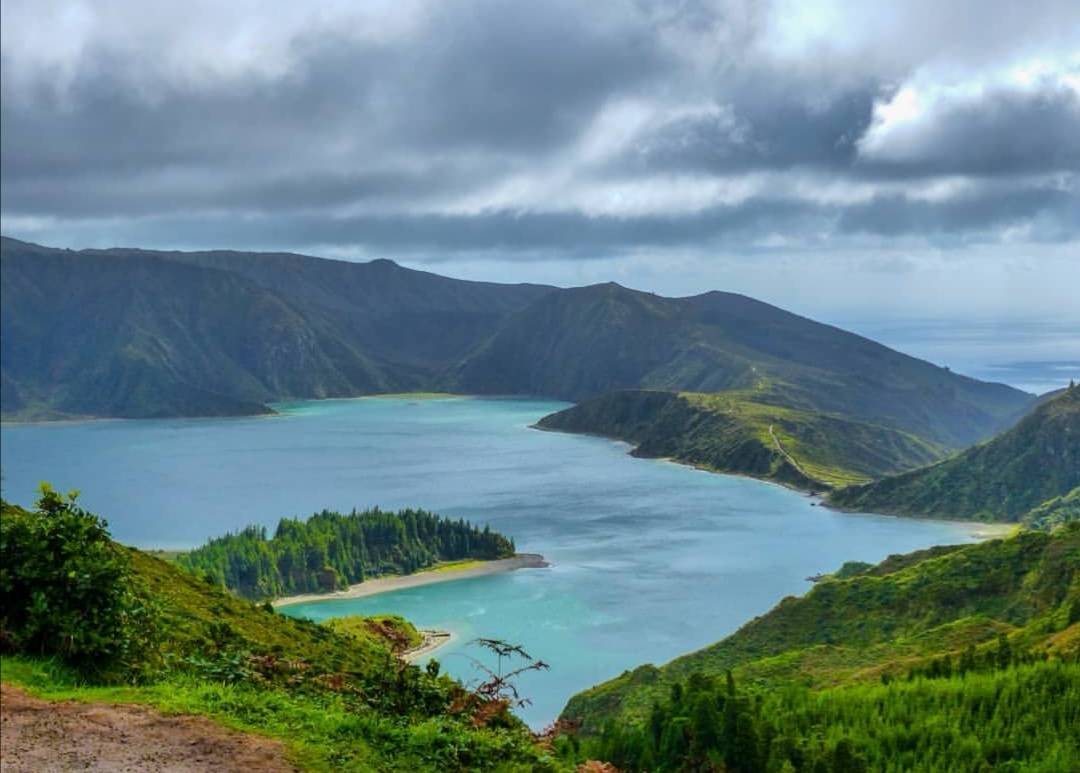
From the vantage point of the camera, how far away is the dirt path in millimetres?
14695

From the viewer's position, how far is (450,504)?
19875 cm

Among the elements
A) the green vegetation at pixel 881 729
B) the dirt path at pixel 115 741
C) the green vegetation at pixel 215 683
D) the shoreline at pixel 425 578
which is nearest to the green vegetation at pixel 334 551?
the shoreline at pixel 425 578

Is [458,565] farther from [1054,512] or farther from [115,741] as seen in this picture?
[115,741]

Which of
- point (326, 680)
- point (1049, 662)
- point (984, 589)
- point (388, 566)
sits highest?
point (326, 680)

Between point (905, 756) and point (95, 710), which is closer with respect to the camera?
point (95, 710)

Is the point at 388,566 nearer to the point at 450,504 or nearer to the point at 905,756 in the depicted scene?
the point at 450,504

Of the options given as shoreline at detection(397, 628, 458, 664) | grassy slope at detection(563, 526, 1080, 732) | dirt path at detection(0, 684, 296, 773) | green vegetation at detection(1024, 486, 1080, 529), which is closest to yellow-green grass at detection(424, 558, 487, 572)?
shoreline at detection(397, 628, 458, 664)

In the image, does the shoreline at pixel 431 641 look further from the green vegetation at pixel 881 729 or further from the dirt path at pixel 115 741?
the dirt path at pixel 115 741

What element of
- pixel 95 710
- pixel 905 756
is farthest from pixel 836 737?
pixel 95 710

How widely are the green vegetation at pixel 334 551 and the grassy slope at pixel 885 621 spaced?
70.2m

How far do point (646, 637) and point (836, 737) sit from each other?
8210 centimetres

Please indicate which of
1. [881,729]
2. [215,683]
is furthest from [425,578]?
[215,683]

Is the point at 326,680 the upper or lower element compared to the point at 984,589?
upper

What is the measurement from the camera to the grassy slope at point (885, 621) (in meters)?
64.5
